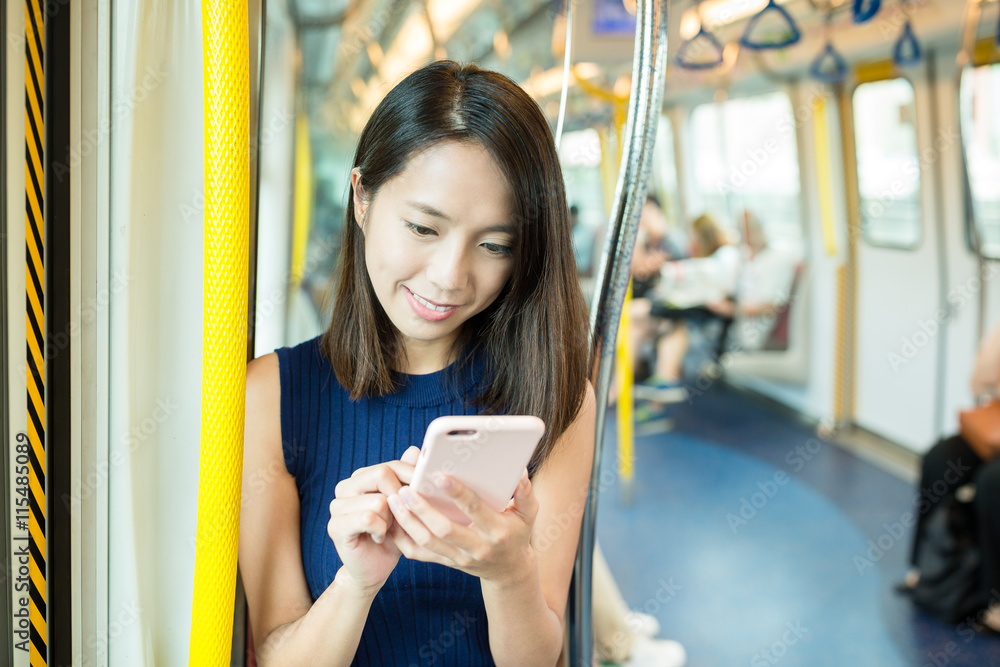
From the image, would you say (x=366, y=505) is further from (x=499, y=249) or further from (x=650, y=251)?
(x=650, y=251)

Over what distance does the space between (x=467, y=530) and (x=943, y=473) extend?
356 centimetres

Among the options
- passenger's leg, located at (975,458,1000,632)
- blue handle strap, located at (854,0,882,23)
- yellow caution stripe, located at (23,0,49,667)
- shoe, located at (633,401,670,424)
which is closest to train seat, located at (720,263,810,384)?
shoe, located at (633,401,670,424)

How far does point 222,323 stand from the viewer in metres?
0.90

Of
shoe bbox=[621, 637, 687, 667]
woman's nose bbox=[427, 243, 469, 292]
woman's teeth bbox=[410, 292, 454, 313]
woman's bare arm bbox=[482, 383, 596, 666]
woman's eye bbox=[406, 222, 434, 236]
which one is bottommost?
shoe bbox=[621, 637, 687, 667]

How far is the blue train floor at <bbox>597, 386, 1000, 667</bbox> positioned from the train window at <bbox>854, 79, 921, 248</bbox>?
5.12ft

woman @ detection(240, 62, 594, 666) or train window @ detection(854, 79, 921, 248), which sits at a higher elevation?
train window @ detection(854, 79, 921, 248)

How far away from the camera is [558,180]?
1.00m

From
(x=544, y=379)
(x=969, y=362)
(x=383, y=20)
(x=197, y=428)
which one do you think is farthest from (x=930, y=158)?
(x=197, y=428)

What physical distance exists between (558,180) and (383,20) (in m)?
3.44

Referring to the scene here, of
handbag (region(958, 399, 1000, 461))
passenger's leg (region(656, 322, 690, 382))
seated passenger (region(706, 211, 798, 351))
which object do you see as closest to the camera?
handbag (region(958, 399, 1000, 461))

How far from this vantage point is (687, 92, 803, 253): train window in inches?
271

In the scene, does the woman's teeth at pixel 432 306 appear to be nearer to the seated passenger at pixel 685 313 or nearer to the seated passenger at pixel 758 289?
the seated passenger at pixel 685 313

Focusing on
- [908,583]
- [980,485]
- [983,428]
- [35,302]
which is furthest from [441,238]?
[908,583]

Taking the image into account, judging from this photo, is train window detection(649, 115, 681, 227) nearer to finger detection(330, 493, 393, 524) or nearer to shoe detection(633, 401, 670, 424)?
shoe detection(633, 401, 670, 424)
